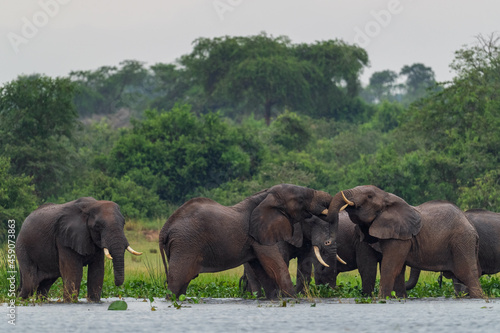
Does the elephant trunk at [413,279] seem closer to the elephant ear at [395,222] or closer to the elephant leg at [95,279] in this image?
the elephant ear at [395,222]

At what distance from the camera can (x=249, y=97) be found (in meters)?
63.6

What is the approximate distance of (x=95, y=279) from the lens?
1529cm

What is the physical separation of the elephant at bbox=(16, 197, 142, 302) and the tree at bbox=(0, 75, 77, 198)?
20.4 meters

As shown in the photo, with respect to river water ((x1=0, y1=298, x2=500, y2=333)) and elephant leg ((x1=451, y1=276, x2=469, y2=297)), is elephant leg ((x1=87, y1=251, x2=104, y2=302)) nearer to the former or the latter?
river water ((x1=0, y1=298, x2=500, y2=333))

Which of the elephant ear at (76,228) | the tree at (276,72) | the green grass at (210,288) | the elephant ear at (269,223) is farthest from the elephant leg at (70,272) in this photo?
the tree at (276,72)

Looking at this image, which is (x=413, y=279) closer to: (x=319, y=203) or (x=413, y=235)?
(x=413, y=235)

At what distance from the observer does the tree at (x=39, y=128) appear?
36.0 metres

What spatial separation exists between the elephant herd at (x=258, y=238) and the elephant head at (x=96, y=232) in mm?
14

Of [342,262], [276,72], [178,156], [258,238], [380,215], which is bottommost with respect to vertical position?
[342,262]

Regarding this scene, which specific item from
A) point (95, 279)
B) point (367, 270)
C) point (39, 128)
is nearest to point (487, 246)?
point (367, 270)

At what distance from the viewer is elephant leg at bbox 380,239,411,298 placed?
15195 millimetres

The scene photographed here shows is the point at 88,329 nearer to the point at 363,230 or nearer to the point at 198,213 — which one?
the point at 198,213

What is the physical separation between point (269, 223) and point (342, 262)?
5.86ft

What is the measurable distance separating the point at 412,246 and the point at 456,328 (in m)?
4.04
